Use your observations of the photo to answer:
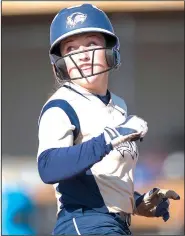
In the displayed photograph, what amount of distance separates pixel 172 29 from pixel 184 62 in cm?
32

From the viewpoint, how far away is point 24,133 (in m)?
6.37

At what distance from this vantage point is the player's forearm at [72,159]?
215 centimetres

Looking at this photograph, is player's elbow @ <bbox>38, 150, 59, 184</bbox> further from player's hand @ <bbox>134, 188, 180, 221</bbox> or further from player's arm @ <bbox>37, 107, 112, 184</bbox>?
player's hand @ <bbox>134, 188, 180, 221</bbox>

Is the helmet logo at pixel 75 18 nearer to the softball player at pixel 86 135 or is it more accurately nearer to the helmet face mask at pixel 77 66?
the softball player at pixel 86 135

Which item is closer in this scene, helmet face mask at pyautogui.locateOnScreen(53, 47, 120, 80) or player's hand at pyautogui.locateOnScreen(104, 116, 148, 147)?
player's hand at pyautogui.locateOnScreen(104, 116, 148, 147)

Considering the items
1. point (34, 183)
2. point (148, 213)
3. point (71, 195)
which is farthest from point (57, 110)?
point (34, 183)

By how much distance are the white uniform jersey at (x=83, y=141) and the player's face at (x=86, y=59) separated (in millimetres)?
46

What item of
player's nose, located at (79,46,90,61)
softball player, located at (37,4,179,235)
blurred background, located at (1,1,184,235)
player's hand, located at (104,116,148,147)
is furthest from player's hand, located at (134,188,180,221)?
blurred background, located at (1,1,184,235)

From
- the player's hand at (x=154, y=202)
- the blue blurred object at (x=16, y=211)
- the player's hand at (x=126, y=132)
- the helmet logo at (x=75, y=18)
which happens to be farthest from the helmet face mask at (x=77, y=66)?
the blue blurred object at (x=16, y=211)

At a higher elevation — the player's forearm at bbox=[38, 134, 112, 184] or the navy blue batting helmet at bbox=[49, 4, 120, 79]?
the navy blue batting helmet at bbox=[49, 4, 120, 79]

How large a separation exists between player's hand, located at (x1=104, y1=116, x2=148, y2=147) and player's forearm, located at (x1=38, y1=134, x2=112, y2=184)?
2cm

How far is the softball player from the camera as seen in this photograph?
218cm

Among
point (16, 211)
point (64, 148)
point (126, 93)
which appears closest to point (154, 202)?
point (64, 148)

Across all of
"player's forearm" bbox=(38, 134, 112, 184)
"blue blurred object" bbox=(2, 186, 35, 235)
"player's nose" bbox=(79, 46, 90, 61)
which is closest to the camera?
"player's forearm" bbox=(38, 134, 112, 184)
